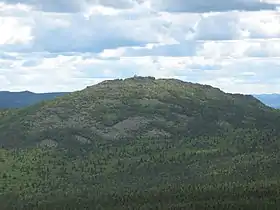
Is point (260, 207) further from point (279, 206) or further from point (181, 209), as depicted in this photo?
point (181, 209)

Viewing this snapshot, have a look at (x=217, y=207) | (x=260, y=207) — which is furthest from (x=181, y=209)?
(x=260, y=207)

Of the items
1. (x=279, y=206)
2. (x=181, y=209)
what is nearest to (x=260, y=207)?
(x=279, y=206)

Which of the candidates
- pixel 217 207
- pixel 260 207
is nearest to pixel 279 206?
pixel 260 207

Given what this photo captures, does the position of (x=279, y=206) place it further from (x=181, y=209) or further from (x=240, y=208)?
(x=181, y=209)

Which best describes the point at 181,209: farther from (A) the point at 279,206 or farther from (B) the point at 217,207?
(A) the point at 279,206

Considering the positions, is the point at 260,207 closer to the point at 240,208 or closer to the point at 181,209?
the point at 240,208
